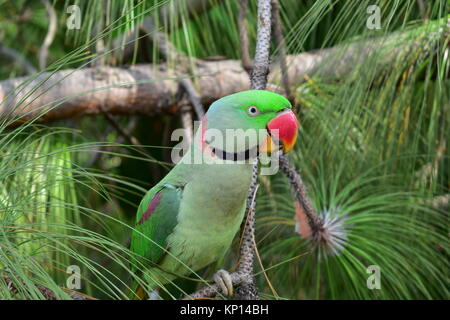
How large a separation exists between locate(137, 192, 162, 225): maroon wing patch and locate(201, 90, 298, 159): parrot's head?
0.16 metres

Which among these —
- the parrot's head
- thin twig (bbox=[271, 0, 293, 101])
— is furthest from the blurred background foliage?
the parrot's head

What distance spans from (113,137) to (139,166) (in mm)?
133

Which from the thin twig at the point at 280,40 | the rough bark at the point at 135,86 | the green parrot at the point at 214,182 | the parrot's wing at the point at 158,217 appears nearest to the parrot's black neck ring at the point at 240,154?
the green parrot at the point at 214,182

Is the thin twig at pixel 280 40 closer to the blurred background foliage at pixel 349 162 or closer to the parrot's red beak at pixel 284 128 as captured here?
the blurred background foliage at pixel 349 162

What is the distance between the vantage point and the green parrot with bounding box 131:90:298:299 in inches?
28.3

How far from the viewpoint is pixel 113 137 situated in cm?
183

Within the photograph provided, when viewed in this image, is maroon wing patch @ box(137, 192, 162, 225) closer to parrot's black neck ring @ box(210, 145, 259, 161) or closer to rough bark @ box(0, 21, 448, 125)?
parrot's black neck ring @ box(210, 145, 259, 161)

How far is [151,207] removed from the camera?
0.87 metres

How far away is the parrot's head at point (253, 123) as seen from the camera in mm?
712

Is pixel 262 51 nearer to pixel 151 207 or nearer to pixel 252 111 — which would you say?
pixel 252 111

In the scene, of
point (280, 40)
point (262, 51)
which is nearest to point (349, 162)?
point (280, 40)
